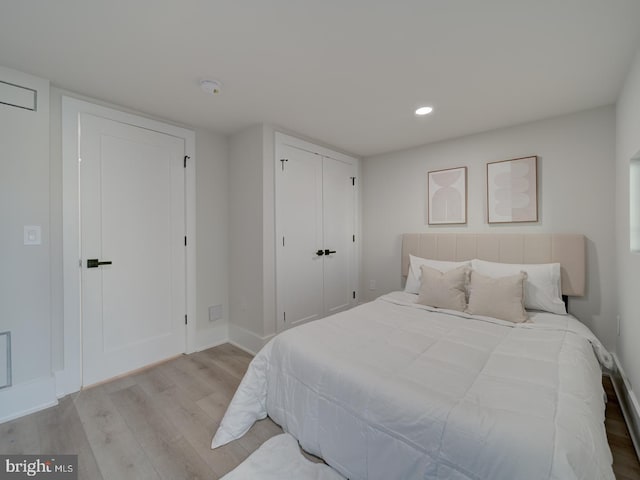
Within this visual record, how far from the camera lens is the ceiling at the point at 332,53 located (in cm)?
136

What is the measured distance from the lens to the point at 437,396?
1.20m

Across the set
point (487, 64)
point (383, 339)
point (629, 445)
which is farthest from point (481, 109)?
point (629, 445)

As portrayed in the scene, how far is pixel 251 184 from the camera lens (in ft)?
9.48

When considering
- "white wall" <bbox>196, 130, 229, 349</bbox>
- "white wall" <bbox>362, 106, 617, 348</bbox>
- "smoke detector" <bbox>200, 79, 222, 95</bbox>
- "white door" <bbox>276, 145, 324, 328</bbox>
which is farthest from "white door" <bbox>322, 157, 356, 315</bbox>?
"smoke detector" <bbox>200, 79, 222, 95</bbox>

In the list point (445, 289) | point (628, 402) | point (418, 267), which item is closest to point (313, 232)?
point (418, 267)

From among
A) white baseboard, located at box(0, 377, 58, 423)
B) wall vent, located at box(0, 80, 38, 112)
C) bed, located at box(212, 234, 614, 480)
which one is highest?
wall vent, located at box(0, 80, 38, 112)

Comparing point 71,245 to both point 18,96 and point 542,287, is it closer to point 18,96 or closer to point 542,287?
point 18,96

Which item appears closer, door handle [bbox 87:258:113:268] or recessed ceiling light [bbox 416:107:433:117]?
door handle [bbox 87:258:113:268]

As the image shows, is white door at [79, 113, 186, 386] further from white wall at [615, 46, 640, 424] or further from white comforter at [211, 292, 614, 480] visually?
white wall at [615, 46, 640, 424]

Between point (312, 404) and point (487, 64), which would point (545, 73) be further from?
point (312, 404)

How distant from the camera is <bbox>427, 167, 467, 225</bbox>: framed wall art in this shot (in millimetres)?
3094

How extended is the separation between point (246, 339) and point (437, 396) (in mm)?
2227

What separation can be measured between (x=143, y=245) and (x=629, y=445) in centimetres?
376

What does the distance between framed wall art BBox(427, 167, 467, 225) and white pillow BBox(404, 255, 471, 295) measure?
0.53 meters
